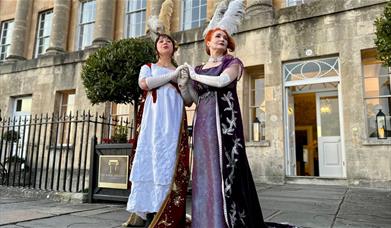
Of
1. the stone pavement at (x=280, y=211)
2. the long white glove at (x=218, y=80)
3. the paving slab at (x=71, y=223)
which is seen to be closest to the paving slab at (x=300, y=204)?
the stone pavement at (x=280, y=211)

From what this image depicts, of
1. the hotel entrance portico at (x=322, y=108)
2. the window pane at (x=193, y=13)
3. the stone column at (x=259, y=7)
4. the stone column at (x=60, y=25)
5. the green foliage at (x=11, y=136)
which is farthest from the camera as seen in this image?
the stone column at (x=60, y=25)

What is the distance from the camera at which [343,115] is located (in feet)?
29.3

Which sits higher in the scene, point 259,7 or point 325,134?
point 259,7

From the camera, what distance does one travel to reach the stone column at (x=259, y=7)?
429 inches

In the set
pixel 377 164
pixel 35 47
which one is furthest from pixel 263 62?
pixel 35 47

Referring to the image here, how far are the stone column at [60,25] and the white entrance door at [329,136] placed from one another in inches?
482

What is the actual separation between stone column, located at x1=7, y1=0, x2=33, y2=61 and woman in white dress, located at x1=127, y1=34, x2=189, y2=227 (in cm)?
1656

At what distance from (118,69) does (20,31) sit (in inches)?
530

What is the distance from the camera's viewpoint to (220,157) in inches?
115

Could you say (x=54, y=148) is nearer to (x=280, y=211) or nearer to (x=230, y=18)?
(x=280, y=211)

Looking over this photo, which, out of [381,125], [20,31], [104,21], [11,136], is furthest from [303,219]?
[20,31]

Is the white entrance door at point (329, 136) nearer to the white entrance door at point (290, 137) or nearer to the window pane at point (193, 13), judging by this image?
the white entrance door at point (290, 137)

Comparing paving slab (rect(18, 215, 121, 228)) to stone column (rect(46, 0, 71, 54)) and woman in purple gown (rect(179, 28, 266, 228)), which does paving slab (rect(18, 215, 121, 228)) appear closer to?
woman in purple gown (rect(179, 28, 266, 228))

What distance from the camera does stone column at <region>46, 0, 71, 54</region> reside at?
635 inches
